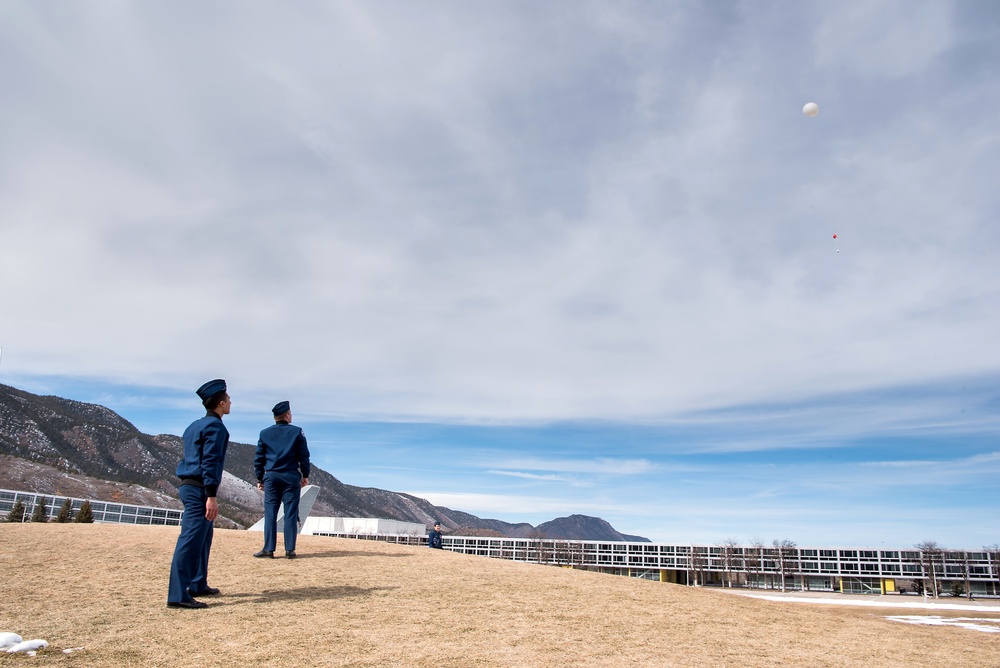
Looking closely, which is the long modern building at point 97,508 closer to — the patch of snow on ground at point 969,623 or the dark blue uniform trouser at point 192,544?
the dark blue uniform trouser at point 192,544

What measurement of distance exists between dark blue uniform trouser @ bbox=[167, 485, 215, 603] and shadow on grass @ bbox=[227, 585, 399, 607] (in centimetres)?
53

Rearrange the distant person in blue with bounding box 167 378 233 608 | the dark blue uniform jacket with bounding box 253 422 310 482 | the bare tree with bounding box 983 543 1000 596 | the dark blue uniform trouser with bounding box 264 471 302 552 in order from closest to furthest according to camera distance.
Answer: the distant person in blue with bounding box 167 378 233 608
the dark blue uniform trouser with bounding box 264 471 302 552
the dark blue uniform jacket with bounding box 253 422 310 482
the bare tree with bounding box 983 543 1000 596

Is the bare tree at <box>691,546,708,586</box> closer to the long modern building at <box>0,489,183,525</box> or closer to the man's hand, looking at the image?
the long modern building at <box>0,489,183,525</box>

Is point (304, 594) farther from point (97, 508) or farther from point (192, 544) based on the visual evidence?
point (97, 508)

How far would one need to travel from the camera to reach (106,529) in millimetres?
16281

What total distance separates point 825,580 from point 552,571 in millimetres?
177048

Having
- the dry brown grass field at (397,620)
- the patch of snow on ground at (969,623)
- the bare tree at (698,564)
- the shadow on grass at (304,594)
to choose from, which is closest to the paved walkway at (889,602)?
the patch of snow on ground at (969,623)

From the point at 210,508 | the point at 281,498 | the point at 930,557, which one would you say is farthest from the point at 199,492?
the point at 930,557

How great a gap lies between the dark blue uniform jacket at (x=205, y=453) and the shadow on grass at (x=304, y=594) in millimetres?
1542

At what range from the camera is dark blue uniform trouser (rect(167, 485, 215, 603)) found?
8.27 metres

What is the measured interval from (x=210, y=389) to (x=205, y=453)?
99 centimetres

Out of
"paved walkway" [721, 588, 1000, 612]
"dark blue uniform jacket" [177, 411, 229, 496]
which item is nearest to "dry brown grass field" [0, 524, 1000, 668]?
"dark blue uniform jacket" [177, 411, 229, 496]

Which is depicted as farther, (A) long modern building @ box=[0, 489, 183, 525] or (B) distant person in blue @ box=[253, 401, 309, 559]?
(A) long modern building @ box=[0, 489, 183, 525]

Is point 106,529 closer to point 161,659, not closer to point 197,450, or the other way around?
point 197,450
